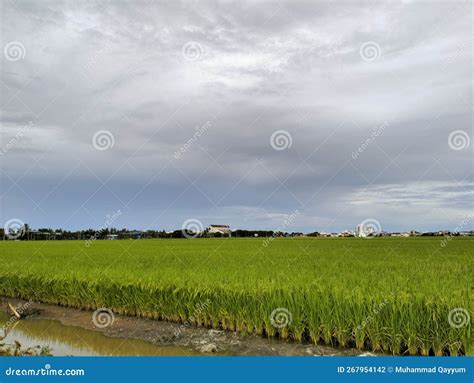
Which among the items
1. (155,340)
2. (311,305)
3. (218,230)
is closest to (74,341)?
(155,340)

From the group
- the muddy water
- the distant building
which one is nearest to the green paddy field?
the muddy water

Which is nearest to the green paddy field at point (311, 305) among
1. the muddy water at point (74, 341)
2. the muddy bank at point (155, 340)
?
the muddy bank at point (155, 340)

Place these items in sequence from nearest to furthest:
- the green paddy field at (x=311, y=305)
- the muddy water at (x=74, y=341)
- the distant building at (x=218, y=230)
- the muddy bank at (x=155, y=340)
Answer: the green paddy field at (x=311, y=305)
the muddy bank at (x=155, y=340)
the muddy water at (x=74, y=341)
the distant building at (x=218, y=230)

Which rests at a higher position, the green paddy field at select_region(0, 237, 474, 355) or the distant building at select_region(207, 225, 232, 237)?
the distant building at select_region(207, 225, 232, 237)

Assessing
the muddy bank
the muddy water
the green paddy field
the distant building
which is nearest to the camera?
the green paddy field

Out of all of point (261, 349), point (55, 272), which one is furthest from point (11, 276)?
point (261, 349)

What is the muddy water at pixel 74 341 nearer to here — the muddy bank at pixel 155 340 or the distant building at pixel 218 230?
the muddy bank at pixel 155 340

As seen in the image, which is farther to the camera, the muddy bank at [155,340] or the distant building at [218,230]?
the distant building at [218,230]

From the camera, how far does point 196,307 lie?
1028cm

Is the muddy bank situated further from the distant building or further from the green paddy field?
the distant building

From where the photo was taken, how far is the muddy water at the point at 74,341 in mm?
9250

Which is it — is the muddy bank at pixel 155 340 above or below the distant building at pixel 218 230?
below

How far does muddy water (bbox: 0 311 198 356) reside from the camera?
9250 mm

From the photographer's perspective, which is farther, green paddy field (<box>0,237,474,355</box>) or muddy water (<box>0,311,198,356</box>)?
muddy water (<box>0,311,198,356</box>)
